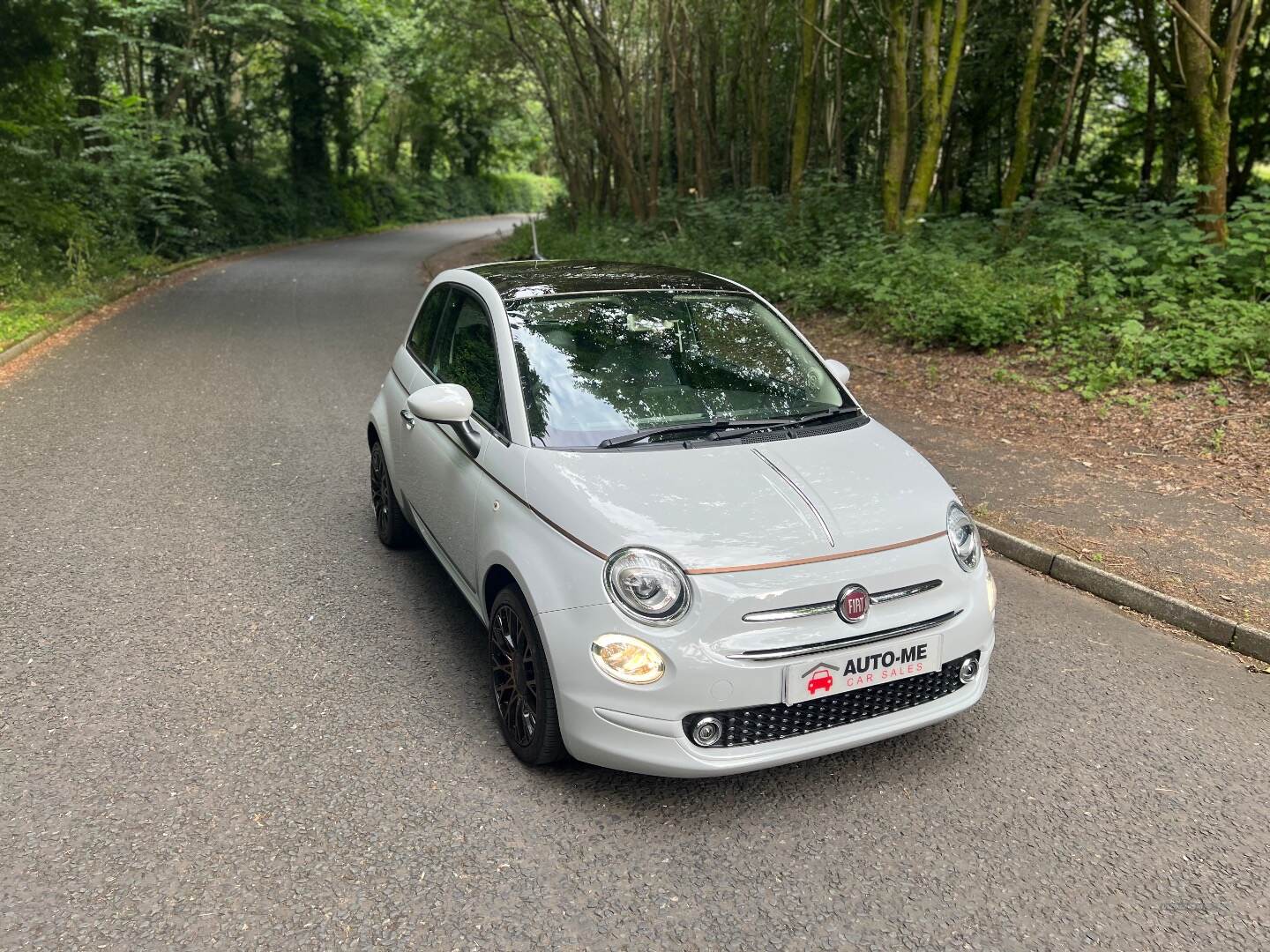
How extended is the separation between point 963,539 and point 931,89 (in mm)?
9801

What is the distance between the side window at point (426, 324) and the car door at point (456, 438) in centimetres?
7

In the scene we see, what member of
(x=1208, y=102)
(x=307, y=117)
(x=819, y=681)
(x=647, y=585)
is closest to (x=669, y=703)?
(x=647, y=585)

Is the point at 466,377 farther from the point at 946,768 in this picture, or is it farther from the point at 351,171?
the point at 351,171

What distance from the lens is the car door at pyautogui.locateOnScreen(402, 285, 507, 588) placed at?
3.83 meters

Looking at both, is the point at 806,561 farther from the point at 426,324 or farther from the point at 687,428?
the point at 426,324

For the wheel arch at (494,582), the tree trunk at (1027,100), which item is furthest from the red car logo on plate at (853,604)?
the tree trunk at (1027,100)

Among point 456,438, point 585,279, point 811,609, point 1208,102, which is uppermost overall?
point 1208,102

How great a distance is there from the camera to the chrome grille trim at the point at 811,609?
9.60 ft

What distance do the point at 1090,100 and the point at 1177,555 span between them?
17.3 m

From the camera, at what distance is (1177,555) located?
518cm

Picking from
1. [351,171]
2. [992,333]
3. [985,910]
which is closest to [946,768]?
[985,910]

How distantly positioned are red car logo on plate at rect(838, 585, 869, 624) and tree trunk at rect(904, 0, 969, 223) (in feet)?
32.3

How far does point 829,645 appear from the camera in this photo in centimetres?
297

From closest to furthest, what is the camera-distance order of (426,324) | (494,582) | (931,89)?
(494,582), (426,324), (931,89)
